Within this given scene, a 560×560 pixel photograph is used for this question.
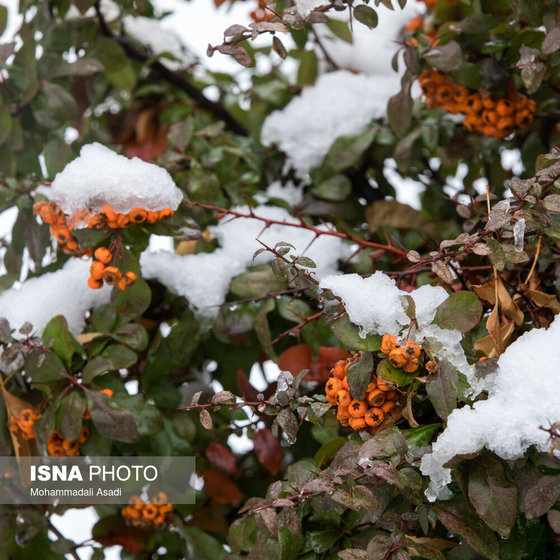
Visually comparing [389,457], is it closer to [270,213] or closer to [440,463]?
[440,463]

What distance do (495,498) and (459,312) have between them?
5.8 inches

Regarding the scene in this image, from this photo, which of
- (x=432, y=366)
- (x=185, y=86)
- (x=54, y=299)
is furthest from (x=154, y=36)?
(x=432, y=366)

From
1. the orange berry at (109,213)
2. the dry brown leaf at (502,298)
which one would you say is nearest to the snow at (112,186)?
the orange berry at (109,213)

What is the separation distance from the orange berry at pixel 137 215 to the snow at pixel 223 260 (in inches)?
5.8

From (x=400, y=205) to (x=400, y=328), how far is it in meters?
0.41

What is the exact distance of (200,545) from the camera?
852mm

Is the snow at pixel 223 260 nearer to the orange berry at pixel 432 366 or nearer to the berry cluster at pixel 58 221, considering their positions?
the berry cluster at pixel 58 221

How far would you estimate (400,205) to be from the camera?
3.14ft

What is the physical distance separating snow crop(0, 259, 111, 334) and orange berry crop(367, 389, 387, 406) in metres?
0.43

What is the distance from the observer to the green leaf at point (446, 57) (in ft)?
2.56

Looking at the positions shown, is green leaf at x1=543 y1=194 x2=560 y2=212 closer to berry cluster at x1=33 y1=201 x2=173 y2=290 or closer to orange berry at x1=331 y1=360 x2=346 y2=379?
orange berry at x1=331 y1=360 x2=346 y2=379

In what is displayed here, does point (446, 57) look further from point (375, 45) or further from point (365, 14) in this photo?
point (375, 45)

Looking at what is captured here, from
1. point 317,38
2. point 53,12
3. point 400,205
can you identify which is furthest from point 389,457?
point 53,12

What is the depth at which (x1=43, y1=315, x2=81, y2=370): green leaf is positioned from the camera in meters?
0.77
